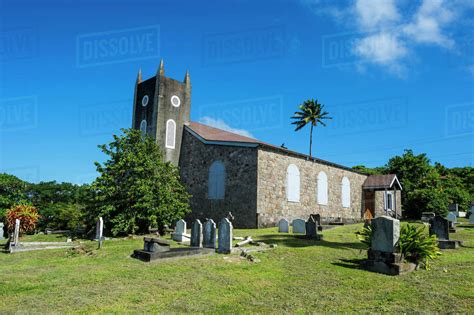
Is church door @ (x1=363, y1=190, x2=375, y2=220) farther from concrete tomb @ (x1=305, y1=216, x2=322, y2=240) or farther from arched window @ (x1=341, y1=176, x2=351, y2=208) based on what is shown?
concrete tomb @ (x1=305, y1=216, x2=322, y2=240)

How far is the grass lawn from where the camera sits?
20.1 feet

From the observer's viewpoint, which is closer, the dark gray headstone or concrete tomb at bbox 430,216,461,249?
concrete tomb at bbox 430,216,461,249

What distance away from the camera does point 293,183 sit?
24.2 m

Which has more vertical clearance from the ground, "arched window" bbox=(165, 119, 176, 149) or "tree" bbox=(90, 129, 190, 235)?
"arched window" bbox=(165, 119, 176, 149)

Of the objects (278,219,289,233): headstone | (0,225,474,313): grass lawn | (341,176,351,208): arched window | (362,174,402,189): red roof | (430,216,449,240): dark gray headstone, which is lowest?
(0,225,474,313): grass lawn

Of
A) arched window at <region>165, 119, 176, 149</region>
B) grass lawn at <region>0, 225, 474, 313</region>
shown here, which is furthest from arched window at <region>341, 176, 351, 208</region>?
grass lawn at <region>0, 225, 474, 313</region>

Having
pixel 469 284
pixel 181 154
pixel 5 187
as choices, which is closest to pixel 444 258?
pixel 469 284

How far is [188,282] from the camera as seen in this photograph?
7699 mm

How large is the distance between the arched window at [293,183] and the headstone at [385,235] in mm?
14247

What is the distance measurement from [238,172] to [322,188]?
840 cm

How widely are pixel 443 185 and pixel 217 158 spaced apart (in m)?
30.6

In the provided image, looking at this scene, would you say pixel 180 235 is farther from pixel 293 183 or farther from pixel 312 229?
pixel 293 183

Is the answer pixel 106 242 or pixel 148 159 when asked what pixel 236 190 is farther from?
pixel 106 242

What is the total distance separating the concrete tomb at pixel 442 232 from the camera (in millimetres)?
12461
